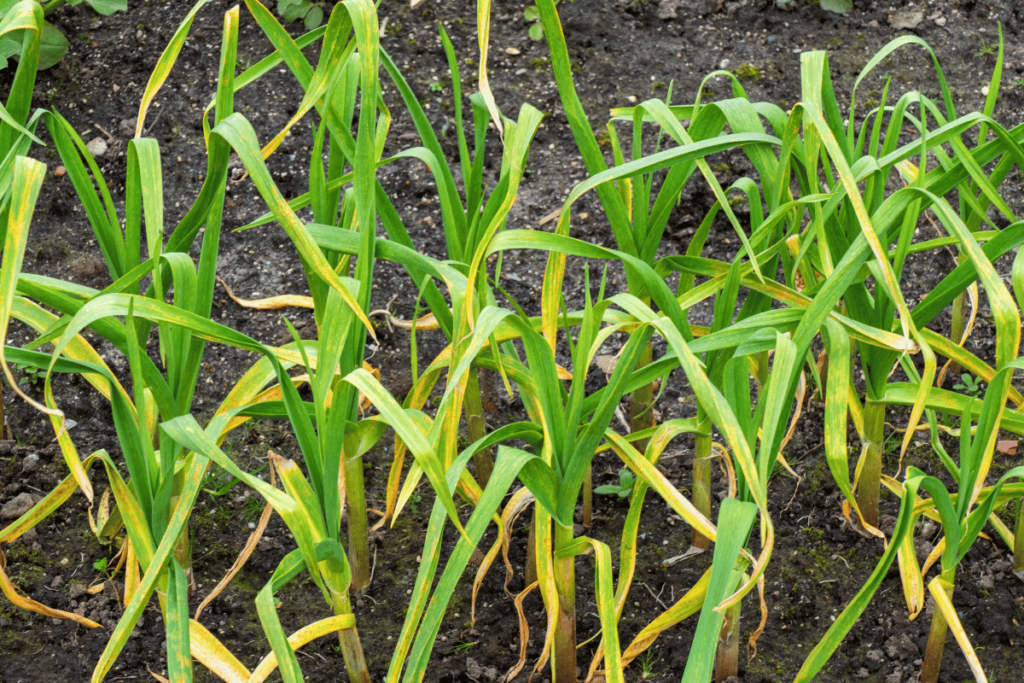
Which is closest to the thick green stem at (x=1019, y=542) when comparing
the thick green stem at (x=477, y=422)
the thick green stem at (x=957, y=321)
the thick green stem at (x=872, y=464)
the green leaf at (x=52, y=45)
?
the thick green stem at (x=872, y=464)

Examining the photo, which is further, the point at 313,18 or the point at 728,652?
the point at 313,18

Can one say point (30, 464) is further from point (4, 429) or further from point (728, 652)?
point (728, 652)

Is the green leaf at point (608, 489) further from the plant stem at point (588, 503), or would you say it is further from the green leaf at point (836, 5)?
the green leaf at point (836, 5)

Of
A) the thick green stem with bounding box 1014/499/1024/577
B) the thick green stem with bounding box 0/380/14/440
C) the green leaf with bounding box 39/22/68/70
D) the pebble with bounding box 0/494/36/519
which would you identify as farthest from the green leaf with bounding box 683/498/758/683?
the green leaf with bounding box 39/22/68/70

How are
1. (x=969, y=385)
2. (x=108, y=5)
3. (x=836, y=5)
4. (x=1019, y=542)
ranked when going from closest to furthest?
(x=1019, y=542) → (x=969, y=385) → (x=108, y=5) → (x=836, y=5)

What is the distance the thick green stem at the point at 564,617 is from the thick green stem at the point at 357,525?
323 millimetres

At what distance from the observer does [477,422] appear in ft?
4.69

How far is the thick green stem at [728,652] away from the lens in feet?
3.79

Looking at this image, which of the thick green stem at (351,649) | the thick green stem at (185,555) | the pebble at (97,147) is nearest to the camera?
the thick green stem at (351,649)

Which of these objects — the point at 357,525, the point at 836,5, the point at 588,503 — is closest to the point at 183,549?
the point at 357,525

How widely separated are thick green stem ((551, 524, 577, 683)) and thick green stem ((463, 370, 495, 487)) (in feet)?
0.94

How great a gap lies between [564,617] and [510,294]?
0.88 metres

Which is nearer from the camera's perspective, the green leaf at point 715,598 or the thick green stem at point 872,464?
the green leaf at point 715,598

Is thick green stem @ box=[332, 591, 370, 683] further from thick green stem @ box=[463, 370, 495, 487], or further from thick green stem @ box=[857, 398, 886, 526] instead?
thick green stem @ box=[857, 398, 886, 526]
